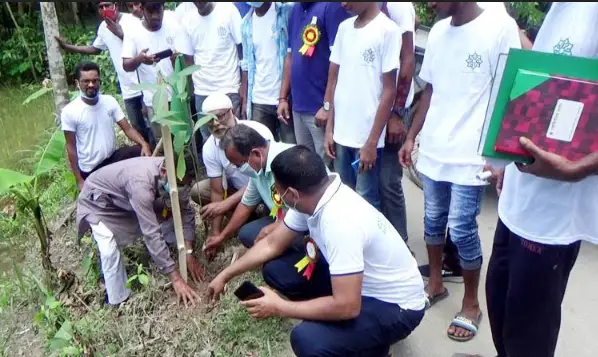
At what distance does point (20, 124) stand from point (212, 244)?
Result: 18.5 feet

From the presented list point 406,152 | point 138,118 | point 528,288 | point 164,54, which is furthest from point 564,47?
point 138,118

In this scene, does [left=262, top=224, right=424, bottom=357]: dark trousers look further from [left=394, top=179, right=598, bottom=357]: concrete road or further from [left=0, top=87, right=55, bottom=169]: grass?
[left=0, top=87, right=55, bottom=169]: grass

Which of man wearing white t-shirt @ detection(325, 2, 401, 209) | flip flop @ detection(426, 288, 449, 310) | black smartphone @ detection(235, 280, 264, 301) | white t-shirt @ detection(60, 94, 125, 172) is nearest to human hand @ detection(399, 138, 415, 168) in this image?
man wearing white t-shirt @ detection(325, 2, 401, 209)

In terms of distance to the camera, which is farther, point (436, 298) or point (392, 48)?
point (436, 298)

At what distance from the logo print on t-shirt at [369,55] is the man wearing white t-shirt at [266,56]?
107 centimetres

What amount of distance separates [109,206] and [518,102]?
2.56 metres

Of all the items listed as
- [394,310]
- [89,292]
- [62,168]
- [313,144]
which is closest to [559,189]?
[394,310]

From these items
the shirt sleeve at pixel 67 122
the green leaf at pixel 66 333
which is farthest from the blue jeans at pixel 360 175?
the shirt sleeve at pixel 67 122

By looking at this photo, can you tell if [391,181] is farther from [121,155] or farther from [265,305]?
[121,155]

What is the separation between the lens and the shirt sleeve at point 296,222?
2772 mm

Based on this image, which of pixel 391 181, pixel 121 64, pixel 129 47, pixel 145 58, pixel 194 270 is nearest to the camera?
pixel 391 181

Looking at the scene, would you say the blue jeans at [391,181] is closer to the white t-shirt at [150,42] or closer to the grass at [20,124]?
the white t-shirt at [150,42]

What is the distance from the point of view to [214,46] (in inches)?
171

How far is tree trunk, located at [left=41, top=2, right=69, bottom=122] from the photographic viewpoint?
5.23m
